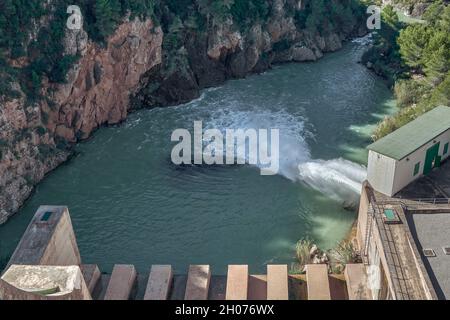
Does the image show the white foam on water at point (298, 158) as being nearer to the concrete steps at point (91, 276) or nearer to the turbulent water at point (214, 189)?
the turbulent water at point (214, 189)

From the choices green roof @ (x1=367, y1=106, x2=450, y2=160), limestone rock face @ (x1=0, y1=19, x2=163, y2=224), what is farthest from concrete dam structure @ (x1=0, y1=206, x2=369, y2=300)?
limestone rock face @ (x1=0, y1=19, x2=163, y2=224)

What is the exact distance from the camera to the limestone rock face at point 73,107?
3084cm

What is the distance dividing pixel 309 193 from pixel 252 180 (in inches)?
140

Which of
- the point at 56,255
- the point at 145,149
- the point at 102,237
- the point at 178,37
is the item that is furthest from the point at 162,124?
the point at 56,255

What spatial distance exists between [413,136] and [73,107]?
2190 centimetres

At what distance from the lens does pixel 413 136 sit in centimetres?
2691

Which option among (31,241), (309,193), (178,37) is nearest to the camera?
(31,241)

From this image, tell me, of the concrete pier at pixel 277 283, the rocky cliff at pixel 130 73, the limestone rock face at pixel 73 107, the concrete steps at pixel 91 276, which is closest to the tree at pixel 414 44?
the rocky cliff at pixel 130 73

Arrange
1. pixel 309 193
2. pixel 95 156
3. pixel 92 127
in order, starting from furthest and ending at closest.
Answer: pixel 92 127 → pixel 95 156 → pixel 309 193

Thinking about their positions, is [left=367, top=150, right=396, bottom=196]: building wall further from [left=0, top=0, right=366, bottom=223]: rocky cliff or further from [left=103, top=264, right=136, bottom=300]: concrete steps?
[left=0, top=0, right=366, bottom=223]: rocky cliff

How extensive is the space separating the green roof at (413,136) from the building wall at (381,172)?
0.29 meters

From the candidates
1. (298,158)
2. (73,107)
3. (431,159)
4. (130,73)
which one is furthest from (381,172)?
(130,73)

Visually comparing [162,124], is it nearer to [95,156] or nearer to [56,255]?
[95,156]

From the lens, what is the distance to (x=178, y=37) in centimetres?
4444
